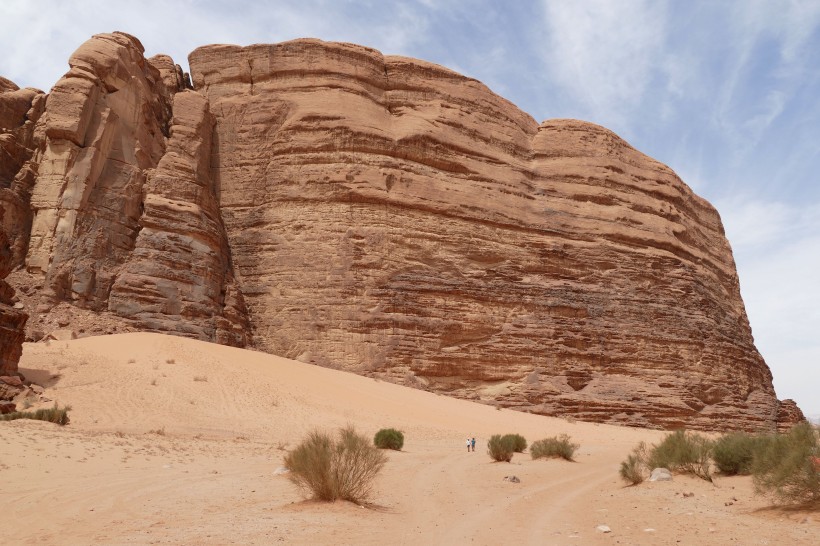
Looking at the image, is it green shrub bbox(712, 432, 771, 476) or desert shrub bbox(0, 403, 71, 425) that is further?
desert shrub bbox(0, 403, 71, 425)

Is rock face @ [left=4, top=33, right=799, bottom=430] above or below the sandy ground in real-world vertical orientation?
above

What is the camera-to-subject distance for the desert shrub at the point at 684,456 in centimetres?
1034

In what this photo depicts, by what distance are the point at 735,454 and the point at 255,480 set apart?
731 centimetres

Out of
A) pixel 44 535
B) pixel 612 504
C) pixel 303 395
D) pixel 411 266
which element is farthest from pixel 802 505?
pixel 411 266

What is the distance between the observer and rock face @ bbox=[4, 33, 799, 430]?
79.2ft

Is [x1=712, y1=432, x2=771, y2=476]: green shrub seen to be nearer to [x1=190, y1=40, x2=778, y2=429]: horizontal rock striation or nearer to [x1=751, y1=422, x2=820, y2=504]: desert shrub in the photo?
[x1=751, y1=422, x2=820, y2=504]: desert shrub

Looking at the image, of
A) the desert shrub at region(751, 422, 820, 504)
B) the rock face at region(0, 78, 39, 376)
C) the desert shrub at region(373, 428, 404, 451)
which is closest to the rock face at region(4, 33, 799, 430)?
the rock face at region(0, 78, 39, 376)

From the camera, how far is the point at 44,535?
5680 millimetres

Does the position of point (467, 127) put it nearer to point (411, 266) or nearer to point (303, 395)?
point (411, 266)

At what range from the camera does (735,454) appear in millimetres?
10609

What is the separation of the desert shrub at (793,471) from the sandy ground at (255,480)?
25 cm

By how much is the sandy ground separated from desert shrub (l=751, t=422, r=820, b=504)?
0.82 ft

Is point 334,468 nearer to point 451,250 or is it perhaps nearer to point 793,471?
point 793,471

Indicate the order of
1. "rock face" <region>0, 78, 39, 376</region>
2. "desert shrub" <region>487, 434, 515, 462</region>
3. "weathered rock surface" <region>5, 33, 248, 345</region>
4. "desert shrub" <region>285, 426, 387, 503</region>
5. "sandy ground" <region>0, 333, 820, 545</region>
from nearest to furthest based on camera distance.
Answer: "sandy ground" <region>0, 333, 820, 545</region>
"desert shrub" <region>285, 426, 387, 503</region>
"desert shrub" <region>487, 434, 515, 462</region>
"weathered rock surface" <region>5, 33, 248, 345</region>
"rock face" <region>0, 78, 39, 376</region>
